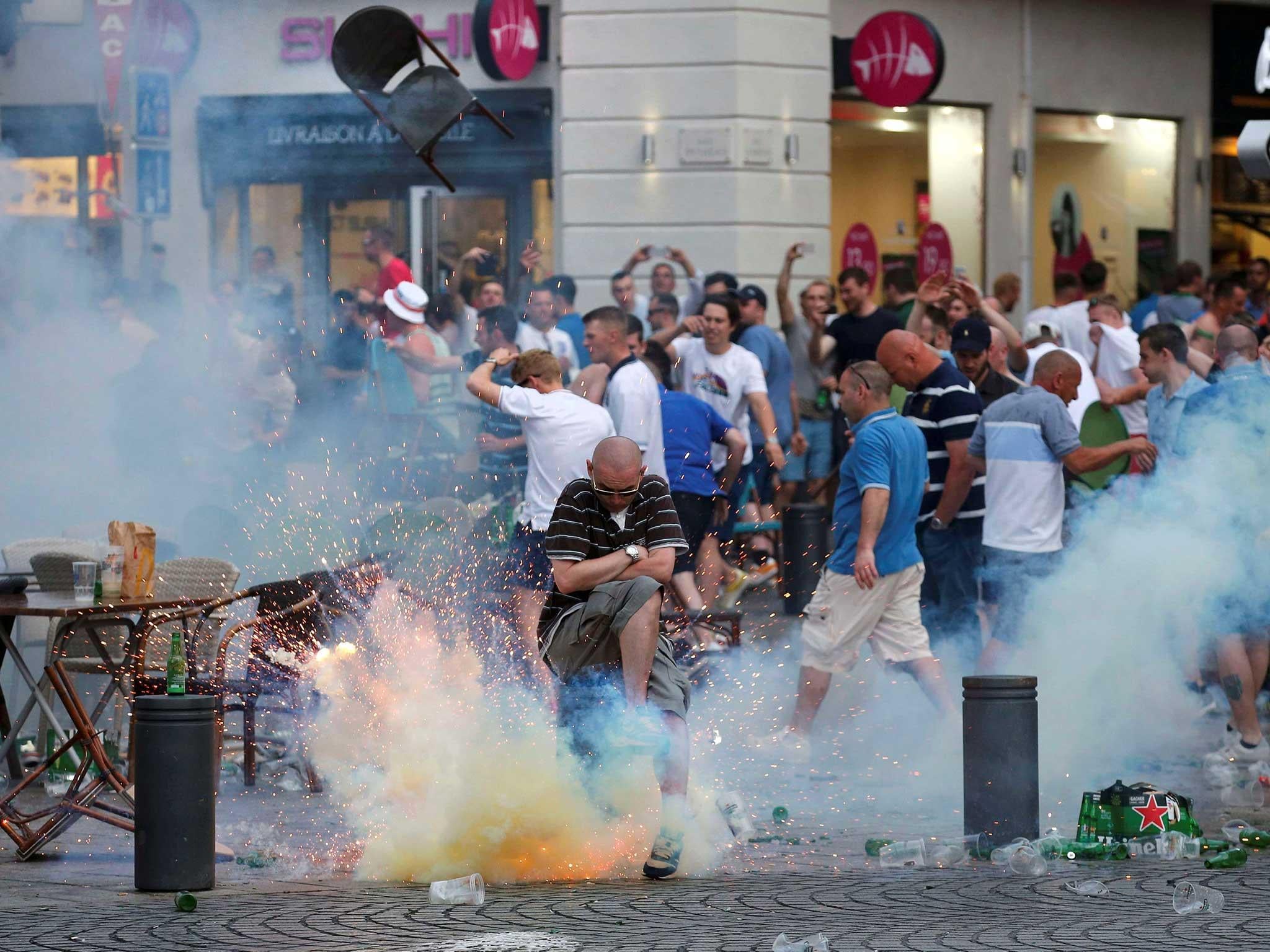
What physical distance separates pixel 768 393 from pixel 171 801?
6.56 m

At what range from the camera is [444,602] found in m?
9.03

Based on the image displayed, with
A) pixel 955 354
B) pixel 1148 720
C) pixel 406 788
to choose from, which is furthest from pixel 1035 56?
pixel 406 788

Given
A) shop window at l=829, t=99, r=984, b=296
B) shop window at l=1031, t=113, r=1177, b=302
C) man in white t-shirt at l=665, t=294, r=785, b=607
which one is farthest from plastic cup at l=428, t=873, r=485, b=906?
shop window at l=1031, t=113, r=1177, b=302

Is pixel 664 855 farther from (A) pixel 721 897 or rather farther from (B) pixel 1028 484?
(B) pixel 1028 484

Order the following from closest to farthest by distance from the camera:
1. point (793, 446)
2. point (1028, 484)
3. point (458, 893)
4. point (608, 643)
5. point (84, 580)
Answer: point (458, 893)
point (608, 643)
point (84, 580)
point (1028, 484)
point (793, 446)

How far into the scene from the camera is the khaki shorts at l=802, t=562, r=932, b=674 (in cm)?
826

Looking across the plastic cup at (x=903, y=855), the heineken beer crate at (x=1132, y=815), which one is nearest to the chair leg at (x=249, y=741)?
the plastic cup at (x=903, y=855)

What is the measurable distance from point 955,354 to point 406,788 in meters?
3.98

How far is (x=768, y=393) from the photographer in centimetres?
1217

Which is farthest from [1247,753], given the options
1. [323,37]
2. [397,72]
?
[323,37]

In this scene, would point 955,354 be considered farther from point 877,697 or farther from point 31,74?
point 31,74

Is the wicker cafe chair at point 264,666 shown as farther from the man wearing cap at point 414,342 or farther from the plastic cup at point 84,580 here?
the man wearing cap at point 414,342

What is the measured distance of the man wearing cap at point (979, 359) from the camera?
9406 mm

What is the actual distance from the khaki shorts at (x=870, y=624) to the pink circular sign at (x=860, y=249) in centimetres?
775
